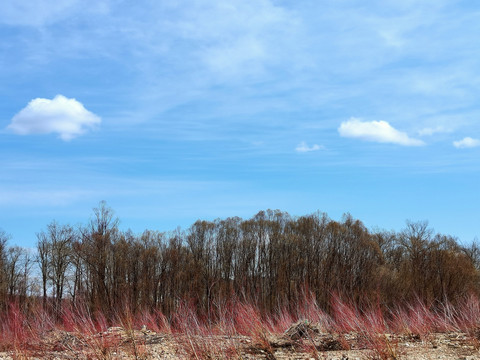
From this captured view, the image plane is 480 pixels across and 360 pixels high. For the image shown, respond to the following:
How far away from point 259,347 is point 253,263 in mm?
41613

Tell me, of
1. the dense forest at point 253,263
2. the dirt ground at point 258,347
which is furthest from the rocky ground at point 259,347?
the dense forest at point 253,263

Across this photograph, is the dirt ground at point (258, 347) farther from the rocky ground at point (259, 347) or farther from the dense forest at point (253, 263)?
the dense forest at point (253, 263)

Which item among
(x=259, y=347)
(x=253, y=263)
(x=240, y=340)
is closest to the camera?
(x=259, y=347)

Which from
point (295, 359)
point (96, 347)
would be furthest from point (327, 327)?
point (96, 347)

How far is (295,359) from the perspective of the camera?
12328 mm

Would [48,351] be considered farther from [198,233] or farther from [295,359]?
[198,233]

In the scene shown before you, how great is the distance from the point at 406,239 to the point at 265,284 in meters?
16.0

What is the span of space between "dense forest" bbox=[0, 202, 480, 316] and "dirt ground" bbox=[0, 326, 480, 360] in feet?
94.4

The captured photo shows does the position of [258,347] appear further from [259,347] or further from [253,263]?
[253,263]

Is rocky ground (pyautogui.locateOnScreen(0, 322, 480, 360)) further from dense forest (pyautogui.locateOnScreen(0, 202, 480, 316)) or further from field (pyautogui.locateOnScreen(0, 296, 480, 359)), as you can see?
dense forest (pyautogui.locateOnScreen(0, 202, 480, 316))

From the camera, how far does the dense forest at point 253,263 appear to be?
43719 mm

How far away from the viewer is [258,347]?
43.7 ft

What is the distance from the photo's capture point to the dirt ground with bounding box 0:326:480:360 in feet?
38.2

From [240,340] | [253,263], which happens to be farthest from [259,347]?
[253,263]
